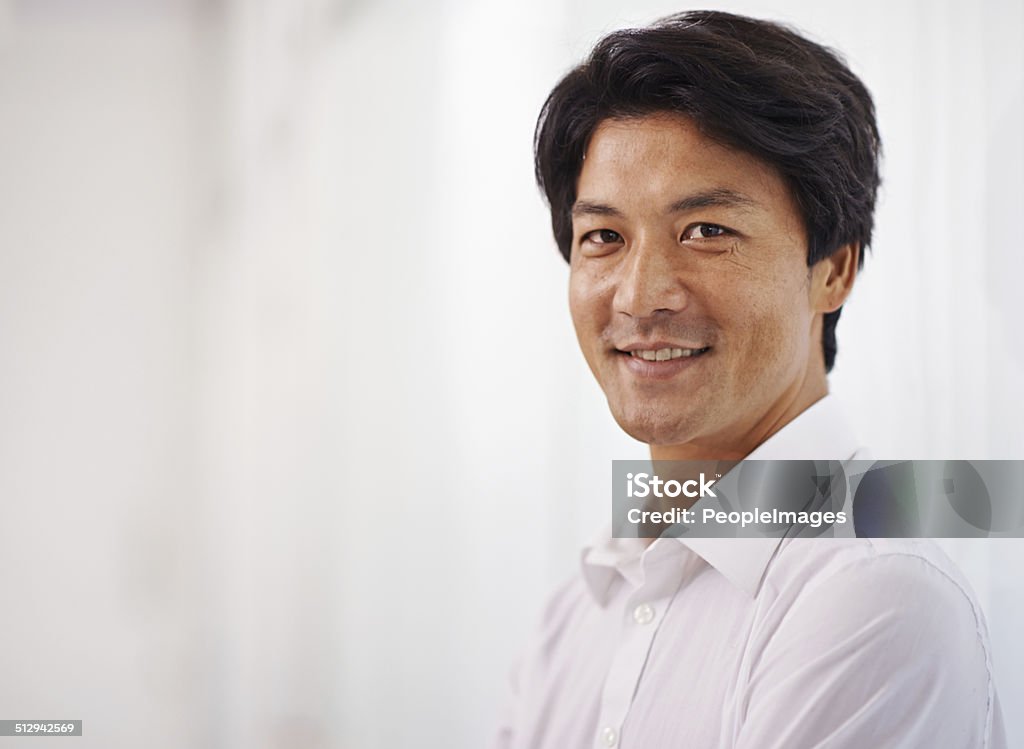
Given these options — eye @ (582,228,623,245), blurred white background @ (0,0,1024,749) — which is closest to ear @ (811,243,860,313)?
eye @ (582,228,623,245)

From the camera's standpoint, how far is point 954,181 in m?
1.06

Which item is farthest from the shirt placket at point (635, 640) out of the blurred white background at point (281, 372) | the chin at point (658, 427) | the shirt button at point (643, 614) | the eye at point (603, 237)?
the eye at point (603, 237)

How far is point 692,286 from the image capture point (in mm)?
929

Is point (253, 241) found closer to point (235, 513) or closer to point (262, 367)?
point (262, 367)

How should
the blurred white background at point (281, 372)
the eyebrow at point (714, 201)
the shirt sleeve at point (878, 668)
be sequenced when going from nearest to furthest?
the shirt sleeve at point (878, 668), the eyebrow at point (714, 201), the blurred white background at point (281, 372)

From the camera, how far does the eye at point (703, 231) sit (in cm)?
92

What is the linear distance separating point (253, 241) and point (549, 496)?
1.71 ft

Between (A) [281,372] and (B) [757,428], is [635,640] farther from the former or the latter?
(A) [281,372]

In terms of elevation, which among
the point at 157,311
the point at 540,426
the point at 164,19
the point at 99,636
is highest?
the point at 164,19

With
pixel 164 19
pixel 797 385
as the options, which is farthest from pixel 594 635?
pixel 164 19

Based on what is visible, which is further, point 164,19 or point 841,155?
point 164,19

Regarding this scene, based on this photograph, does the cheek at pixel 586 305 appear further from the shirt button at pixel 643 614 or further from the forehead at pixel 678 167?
the shirt button at pixel 643 614

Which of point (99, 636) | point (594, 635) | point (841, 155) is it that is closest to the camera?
point (841, 155)

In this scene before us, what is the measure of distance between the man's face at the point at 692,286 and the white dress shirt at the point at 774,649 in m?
0.06
